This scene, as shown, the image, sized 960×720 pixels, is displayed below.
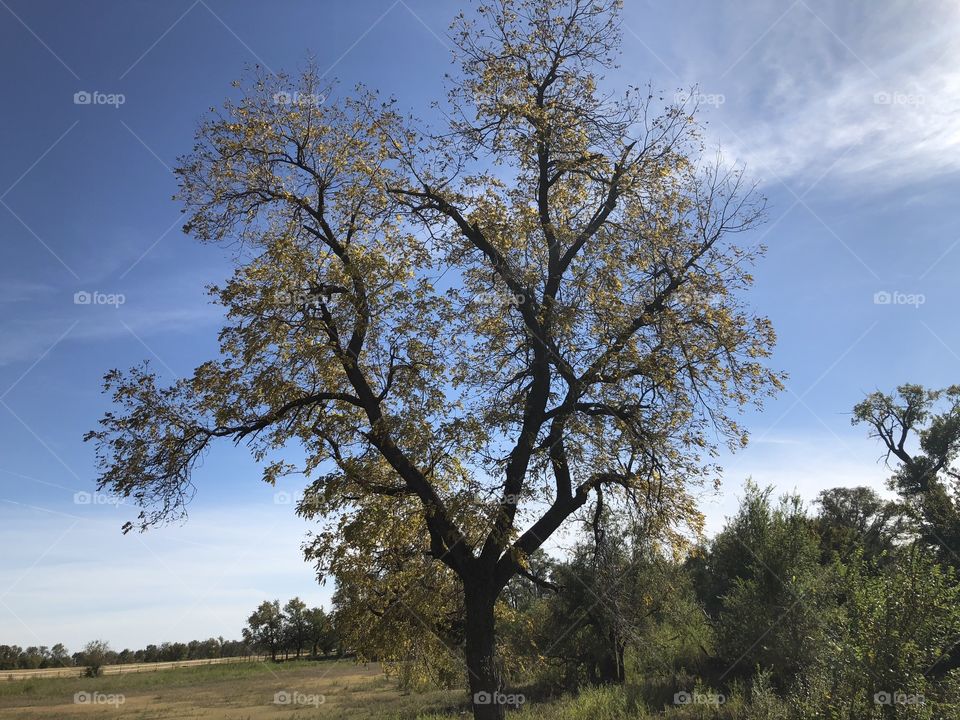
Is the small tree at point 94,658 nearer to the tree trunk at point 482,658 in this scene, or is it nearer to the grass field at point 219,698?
the grass field at point 219,698

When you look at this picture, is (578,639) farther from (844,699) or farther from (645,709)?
(844,699)

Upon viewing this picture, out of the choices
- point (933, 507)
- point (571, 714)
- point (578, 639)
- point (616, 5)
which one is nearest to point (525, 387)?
point (616, 5)

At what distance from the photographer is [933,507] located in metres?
30.2

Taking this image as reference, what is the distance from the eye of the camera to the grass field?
28312mm

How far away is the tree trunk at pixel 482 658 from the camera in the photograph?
10.8 meters

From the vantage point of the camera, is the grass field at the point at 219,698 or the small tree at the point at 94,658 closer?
the grass field at the point at 219,698

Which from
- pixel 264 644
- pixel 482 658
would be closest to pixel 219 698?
pixel 482 658

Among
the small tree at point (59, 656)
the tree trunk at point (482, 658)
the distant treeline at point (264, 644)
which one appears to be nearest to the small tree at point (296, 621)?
the distant treeline at point (264, 644)

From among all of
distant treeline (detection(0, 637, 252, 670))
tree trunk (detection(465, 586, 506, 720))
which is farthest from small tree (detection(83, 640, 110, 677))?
tree trunk (detection(465, 586, 506, 720))

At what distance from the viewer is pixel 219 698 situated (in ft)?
124

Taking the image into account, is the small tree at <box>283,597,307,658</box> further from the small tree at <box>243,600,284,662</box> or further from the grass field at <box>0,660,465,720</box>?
the grass field at <box>0,660,465,720</box>

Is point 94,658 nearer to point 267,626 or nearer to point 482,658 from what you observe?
point 267,626

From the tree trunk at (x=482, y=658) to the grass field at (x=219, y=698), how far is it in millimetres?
16251

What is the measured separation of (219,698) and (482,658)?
34765 millimetres
